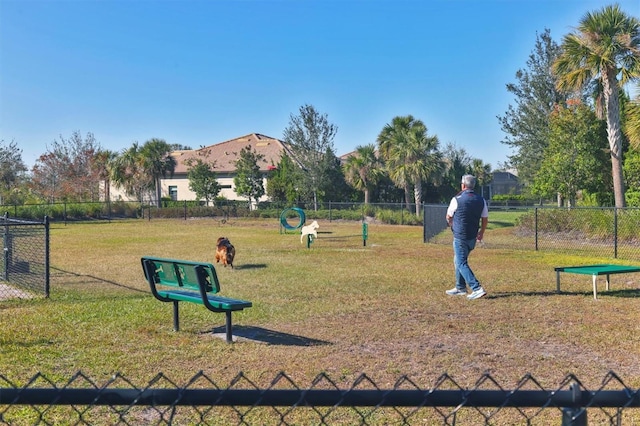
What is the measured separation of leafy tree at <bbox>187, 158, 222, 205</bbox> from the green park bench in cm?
4140

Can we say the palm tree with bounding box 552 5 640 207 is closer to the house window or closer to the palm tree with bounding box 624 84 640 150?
the palm tree with bounding box 624 84 640 150

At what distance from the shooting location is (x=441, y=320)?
8.37 meters

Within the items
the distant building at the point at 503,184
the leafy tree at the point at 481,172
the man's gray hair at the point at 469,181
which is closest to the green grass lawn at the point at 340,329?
the man's gray hair at the point at 469,181

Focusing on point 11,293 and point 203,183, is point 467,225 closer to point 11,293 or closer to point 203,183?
point 11,293

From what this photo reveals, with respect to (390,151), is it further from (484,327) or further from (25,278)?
(484,327)

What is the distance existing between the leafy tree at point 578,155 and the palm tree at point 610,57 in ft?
11.0

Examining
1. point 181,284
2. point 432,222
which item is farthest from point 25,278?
point 432,222

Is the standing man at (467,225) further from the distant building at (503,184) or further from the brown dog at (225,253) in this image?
the distant building at (503,184)

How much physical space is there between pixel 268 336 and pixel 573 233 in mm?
17047

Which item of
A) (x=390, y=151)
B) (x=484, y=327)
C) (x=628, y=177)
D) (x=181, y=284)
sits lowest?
(x=484, y=327)

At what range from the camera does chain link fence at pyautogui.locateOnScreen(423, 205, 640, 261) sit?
18.5 metres

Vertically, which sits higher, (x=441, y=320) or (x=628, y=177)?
(x=628, y=177)

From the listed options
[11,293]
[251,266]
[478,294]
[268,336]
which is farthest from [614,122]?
[11,293]

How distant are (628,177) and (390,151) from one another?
17.3m
